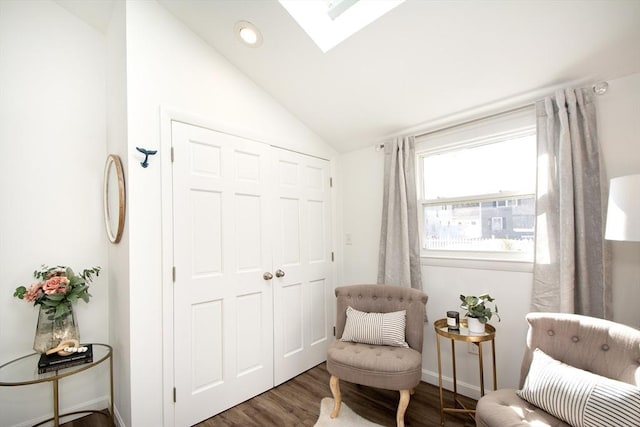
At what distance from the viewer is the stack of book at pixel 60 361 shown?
62.6 inches

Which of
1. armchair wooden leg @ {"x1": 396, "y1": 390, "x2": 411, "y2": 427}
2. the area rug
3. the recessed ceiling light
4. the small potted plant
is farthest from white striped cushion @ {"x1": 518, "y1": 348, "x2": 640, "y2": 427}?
Answer: the recessed ceiling light

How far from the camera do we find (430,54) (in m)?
1.86

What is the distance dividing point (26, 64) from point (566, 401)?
12.2ft

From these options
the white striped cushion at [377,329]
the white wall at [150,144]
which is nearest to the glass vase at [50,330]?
the white wall at [150,144]

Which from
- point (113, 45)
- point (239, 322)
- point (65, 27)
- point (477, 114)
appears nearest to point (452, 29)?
point (477, 114)

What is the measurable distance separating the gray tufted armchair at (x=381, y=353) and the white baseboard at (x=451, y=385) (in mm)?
575

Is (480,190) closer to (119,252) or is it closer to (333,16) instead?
(333,16)

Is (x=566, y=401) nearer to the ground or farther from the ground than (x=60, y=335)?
nearer to the ground

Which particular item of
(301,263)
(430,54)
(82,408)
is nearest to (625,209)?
(430,54)

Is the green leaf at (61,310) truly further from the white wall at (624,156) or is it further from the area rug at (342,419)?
the white wall at (624,156)

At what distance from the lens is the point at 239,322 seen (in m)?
2.20

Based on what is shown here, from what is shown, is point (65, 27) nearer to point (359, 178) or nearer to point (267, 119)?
point (267, 119)

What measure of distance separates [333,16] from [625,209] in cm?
200

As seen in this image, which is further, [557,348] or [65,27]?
[65,27]
